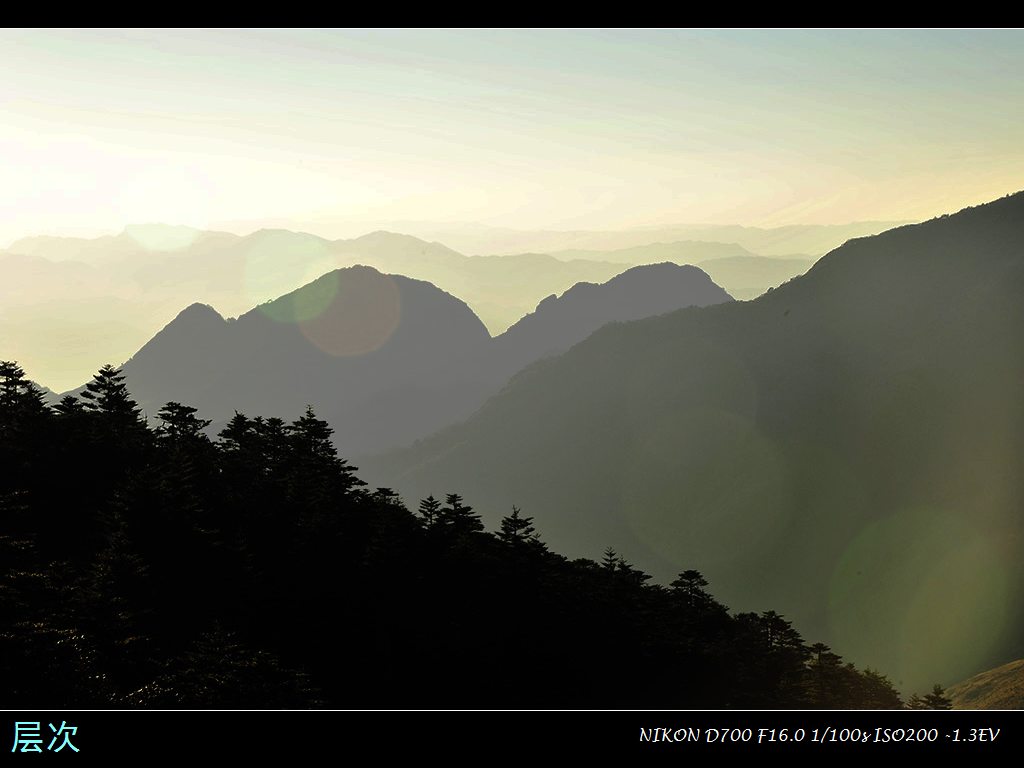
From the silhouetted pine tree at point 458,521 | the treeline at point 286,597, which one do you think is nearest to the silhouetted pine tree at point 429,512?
the treeline at point 286,597

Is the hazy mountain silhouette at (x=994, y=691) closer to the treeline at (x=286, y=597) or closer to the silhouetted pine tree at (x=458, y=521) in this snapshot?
the treeline at (x=286, y=597)

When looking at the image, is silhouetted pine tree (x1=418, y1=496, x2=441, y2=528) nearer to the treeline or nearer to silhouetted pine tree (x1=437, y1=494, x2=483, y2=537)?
the treeline

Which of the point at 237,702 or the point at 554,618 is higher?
the point at 237,702

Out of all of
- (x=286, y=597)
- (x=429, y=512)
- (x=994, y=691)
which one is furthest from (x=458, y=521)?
(x=994, y=691)

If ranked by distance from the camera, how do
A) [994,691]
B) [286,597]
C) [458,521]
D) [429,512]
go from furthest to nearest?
1. [994,691]
2. [429,512]
3. [458,521]
4. [286,597]

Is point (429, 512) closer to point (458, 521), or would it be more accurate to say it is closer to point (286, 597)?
point (458, 521)
